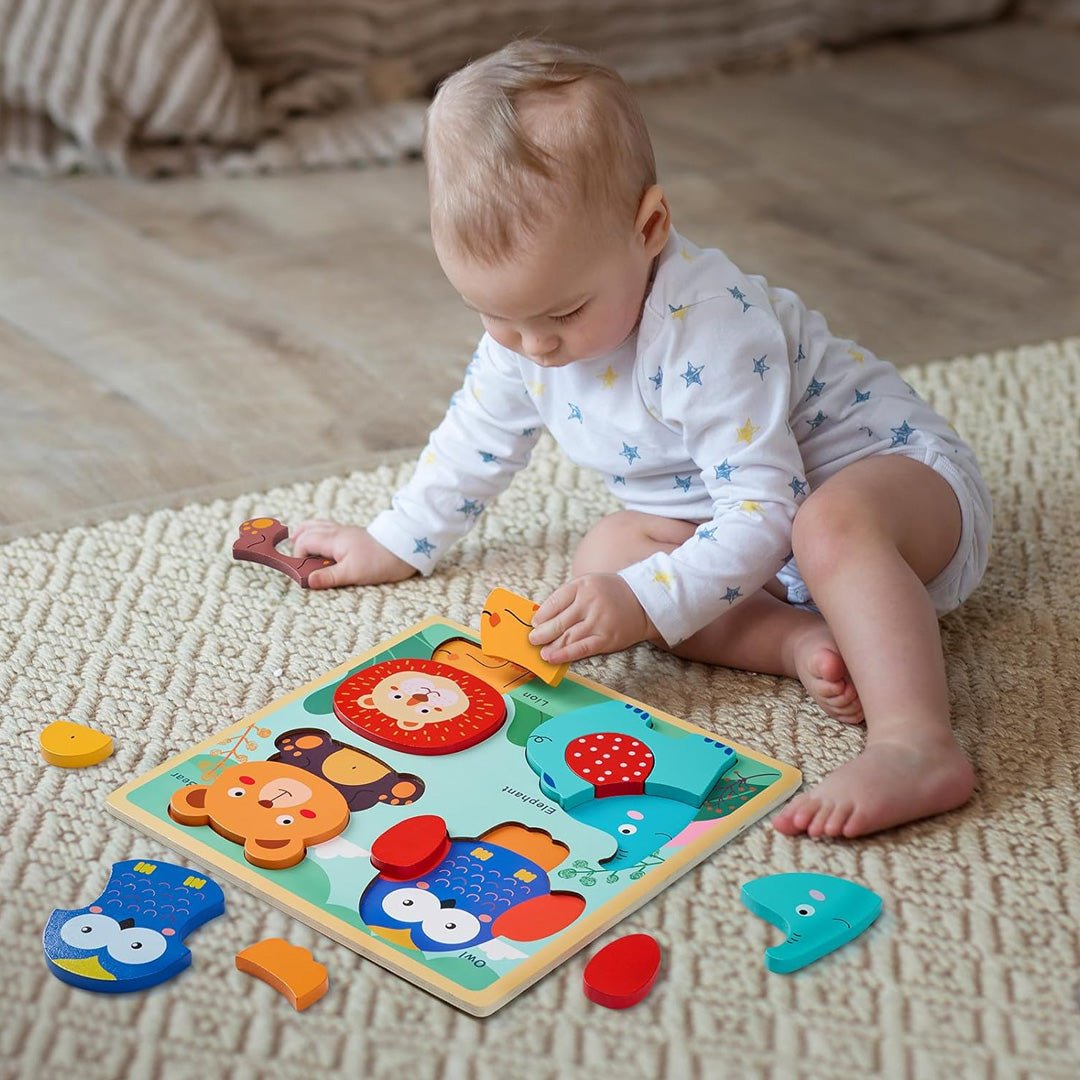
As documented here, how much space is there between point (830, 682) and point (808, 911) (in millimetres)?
186

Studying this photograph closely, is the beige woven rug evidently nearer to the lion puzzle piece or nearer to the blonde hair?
the lion puzzle piece

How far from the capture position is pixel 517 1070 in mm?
669

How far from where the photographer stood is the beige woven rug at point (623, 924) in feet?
2.22

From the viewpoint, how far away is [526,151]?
0.83 metres

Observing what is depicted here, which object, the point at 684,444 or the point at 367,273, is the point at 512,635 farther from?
the point at 367,273

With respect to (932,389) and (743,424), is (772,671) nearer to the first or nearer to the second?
(743,424)

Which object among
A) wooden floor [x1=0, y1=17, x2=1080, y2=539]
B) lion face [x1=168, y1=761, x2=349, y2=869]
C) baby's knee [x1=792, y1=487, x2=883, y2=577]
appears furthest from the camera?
Result: wooden floor [x1=0, y1=17, x2=1080, y2=539]

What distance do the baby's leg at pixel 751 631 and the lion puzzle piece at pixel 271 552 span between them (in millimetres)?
192

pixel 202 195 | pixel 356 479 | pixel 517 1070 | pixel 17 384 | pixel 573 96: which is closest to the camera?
pixel 517 1070

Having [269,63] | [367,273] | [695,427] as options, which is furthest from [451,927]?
[269,63]

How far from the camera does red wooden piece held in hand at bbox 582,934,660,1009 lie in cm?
70

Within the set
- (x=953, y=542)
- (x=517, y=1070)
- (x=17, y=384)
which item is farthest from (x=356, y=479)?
(x=517, y=1070)

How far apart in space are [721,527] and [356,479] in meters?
0.40

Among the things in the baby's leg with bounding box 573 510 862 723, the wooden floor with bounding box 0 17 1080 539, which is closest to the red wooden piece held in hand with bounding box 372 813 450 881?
the baby's leg with bounding box 573 510 862 723
